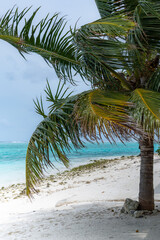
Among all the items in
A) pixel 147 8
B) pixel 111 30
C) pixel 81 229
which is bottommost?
pixel 81 229

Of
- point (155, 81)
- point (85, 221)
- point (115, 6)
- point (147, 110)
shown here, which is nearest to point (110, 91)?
point (155, 81)

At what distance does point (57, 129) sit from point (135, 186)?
493 cm

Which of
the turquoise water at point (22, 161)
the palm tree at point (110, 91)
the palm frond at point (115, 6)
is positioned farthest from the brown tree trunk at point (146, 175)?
the palm frond at point (115, 6)

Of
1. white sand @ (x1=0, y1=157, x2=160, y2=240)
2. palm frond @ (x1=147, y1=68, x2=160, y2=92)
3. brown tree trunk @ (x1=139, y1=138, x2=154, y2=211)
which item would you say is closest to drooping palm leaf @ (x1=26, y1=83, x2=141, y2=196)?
palm frond @ (x1=147, y1=68, x2=160, y2=92)

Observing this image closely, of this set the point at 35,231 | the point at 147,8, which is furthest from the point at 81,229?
the point at 147,8

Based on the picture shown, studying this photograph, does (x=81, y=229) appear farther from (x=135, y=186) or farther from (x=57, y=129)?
(x=135, y=186)

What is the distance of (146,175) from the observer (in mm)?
4691

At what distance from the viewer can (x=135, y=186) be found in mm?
7855

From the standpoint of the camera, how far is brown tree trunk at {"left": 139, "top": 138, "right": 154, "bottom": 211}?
4.64m

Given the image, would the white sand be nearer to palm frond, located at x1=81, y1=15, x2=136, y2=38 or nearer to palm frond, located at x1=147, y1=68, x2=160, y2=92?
palm frond, located at x1=147, y1=68, x2=160, y2=92

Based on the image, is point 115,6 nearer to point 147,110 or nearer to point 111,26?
point 111,26

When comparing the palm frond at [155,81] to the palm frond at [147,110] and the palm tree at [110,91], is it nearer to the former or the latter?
the palm tree at [110,91]

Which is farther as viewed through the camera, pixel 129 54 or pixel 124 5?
pixel 124 5

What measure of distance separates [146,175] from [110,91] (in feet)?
6.79
